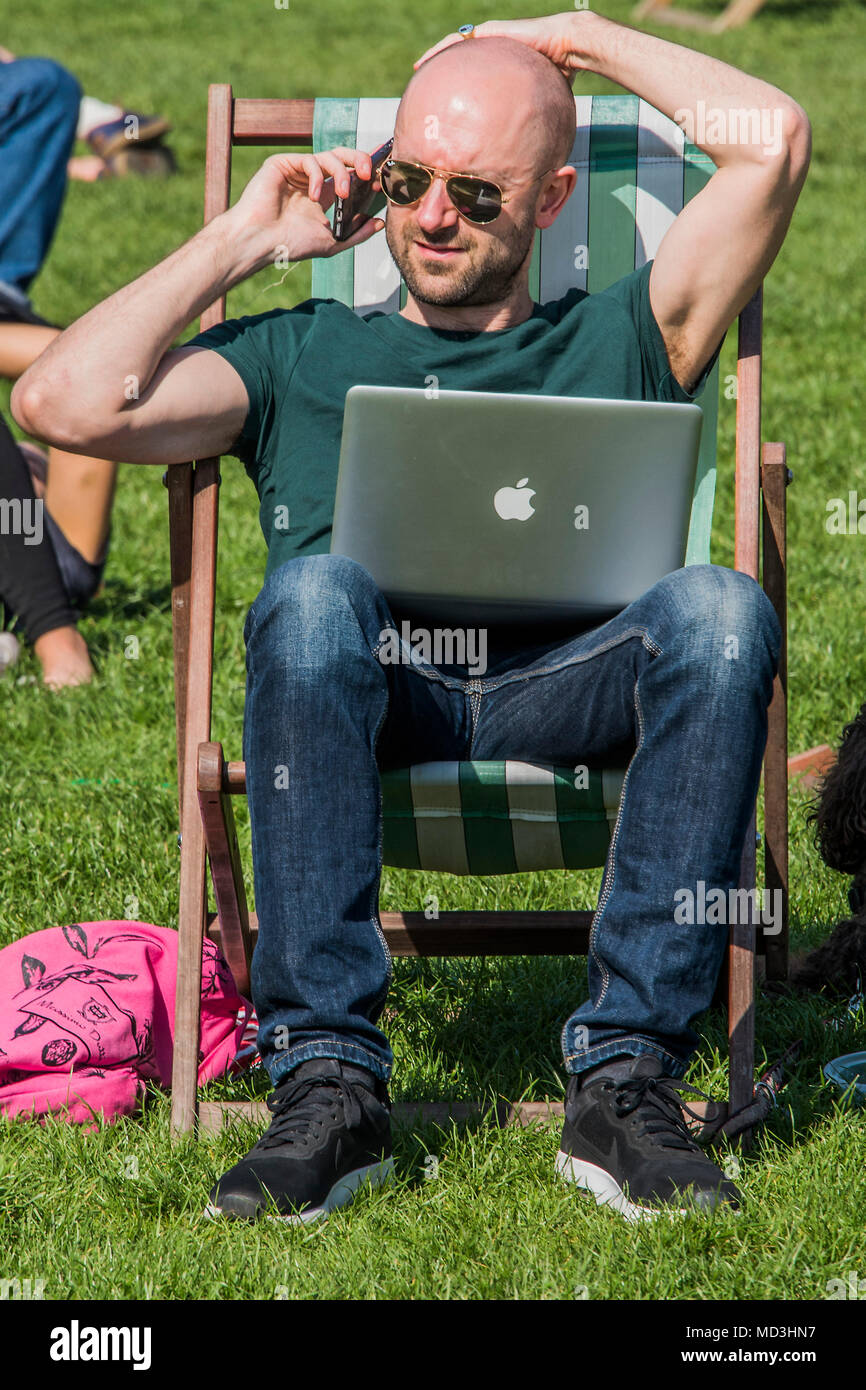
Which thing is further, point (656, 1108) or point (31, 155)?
point (31, 155)

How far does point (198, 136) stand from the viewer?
12.4 meters

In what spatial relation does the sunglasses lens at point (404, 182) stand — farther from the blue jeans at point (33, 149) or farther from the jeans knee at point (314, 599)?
the blue jeans at point (33, 149)

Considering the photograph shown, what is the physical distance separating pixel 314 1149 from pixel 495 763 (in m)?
0.67

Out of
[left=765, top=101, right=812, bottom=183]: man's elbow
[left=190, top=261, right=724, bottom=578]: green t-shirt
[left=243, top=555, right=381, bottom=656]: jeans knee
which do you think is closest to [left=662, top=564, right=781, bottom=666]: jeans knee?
→ [left=243, top=555, right=381, bottom=656]: jeans knee

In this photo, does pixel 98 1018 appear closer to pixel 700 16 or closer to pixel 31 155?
pixel 31 155

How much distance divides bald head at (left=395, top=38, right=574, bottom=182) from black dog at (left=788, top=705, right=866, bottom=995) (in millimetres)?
1253

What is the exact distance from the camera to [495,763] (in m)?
2.49

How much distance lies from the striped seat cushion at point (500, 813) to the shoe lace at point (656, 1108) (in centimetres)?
42

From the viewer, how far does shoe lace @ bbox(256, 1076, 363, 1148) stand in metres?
2.24

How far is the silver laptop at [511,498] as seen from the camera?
2404mm

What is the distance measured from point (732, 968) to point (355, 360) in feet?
4.29

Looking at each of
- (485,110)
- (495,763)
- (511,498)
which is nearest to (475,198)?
(485,110)

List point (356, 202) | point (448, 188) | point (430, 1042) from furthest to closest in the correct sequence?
point (356, 202) → point (430, 1042) → point (448, 188)

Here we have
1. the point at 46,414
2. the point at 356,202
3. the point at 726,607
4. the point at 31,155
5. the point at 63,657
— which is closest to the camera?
the point at 726,607
